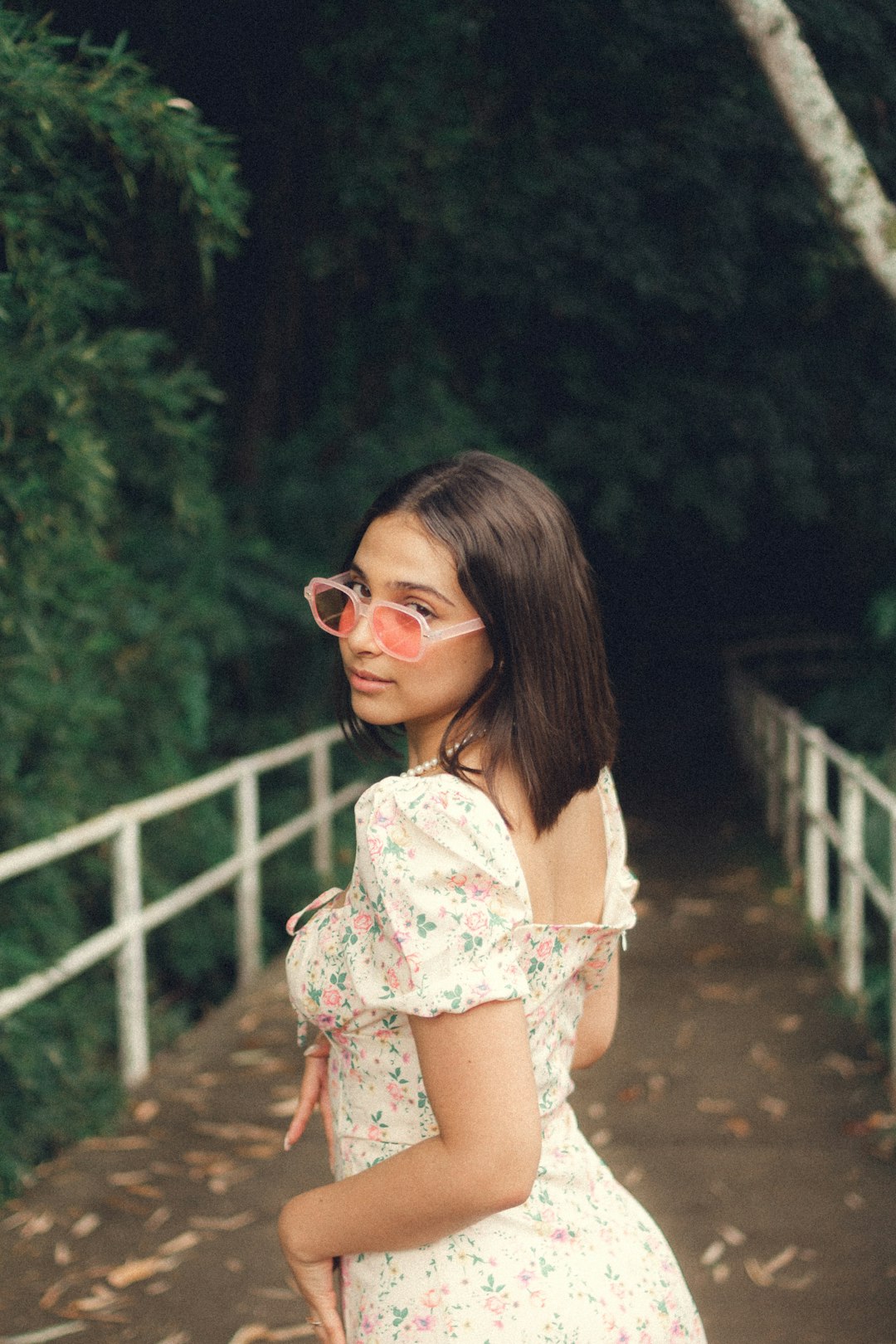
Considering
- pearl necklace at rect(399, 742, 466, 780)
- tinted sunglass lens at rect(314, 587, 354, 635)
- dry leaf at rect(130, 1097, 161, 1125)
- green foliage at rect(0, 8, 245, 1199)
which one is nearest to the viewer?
pearl necklace at rect(399, 742, 466, 780)

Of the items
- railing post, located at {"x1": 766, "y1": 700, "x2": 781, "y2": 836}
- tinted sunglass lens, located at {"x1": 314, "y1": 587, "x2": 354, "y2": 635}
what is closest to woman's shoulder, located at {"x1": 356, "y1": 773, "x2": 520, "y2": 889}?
tinted sunglass lens, located at {"x1": 314, "y1": 587, "x2": 354, "y2": 635}

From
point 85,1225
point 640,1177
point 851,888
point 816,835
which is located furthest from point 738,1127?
point 816,835

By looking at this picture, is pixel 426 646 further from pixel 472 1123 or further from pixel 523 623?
pixel 472 1123

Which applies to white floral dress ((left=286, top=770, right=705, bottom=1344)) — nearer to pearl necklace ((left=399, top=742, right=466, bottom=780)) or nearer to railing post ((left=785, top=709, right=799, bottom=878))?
pearl necklace ((left=399, top=742, right=466, bottom=780))

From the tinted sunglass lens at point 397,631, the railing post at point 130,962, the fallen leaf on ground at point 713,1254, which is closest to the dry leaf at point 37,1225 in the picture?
the railing post at point 130,962

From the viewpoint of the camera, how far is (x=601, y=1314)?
147 centimetres

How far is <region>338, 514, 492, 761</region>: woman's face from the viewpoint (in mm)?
1481

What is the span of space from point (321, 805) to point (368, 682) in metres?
6.31

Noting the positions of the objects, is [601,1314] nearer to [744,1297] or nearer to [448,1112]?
[448,1112]

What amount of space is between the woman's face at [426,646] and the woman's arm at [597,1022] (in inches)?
19.2

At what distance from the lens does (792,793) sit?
9086 millimetres

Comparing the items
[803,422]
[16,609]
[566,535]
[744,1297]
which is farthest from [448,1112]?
[803,422]

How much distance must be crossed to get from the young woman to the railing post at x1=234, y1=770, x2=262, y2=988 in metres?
4.81

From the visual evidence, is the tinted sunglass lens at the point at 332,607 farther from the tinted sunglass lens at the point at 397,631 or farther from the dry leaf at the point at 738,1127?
the dry leaf at the point at 738,1127
